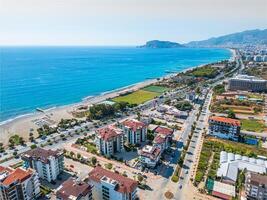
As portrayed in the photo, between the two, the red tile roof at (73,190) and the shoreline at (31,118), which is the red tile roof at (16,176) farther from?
the shoreline at (31,118)

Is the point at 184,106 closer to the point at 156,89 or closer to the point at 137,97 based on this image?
the point at 137,97

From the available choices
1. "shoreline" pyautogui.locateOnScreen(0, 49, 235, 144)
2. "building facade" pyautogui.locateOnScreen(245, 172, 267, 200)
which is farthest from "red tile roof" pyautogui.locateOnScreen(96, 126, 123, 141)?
"building facade" pyautogui.locateOnScreen(245, 172, 267, 200)

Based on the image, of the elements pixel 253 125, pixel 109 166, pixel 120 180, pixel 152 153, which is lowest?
pixel 253 125

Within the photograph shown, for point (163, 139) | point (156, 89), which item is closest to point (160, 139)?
point (163, 139)

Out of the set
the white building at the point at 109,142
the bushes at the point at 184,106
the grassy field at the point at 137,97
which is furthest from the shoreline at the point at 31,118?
the bushes at the point at 184,106

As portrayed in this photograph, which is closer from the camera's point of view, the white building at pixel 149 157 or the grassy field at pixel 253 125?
the white building at pixel 149 157

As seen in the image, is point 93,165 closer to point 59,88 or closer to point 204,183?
Answer: point 204,183
